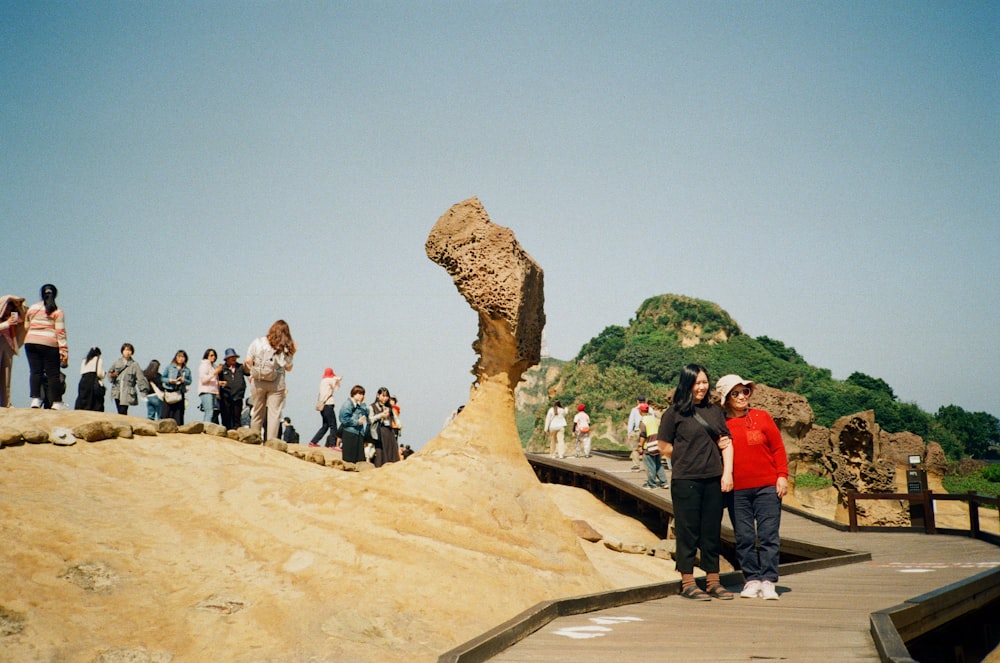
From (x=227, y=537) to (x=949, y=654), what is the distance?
5.82 meters

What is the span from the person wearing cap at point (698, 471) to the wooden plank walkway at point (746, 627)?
0.26 meters

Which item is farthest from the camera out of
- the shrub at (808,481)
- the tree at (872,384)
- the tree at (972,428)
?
the tree at (872,384)

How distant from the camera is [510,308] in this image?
7.12 meters

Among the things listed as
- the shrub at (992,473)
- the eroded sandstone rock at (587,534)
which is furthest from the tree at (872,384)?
the eroded sandstone rock at (587,534)

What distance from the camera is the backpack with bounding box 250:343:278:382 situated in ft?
30.8

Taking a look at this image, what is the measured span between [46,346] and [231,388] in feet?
7.88

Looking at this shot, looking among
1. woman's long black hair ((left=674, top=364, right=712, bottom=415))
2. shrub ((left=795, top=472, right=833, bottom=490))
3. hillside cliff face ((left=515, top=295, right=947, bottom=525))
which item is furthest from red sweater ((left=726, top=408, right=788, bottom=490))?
shrub ((left=795, top=472, right=833, bottom=490))

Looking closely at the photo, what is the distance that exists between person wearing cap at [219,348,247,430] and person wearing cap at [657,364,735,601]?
708 centimetres

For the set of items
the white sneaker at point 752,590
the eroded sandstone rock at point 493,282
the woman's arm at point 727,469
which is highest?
the eroded sandstone rock at point 493,282

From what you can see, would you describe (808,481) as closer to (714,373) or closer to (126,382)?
(126,382)

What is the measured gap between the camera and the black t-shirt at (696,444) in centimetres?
523

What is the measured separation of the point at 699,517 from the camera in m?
5.31

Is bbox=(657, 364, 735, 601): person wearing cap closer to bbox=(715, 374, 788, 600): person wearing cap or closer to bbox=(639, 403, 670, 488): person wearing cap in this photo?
bbox=(715, 374, 788, 600): person wearing cap

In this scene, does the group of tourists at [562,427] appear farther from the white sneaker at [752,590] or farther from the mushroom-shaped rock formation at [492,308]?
the white sneaker at [752,590]
